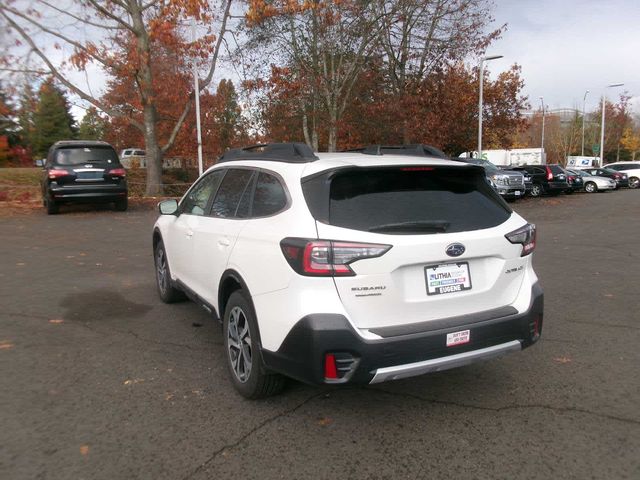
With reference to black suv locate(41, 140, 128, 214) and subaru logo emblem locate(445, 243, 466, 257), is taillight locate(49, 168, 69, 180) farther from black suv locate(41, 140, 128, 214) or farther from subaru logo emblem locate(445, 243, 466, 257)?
subaru logo emblem locate(445, 243, 466, 257)

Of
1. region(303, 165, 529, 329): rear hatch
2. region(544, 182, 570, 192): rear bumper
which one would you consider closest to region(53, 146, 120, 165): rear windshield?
region(303, 165, 529, 329): rear hatch

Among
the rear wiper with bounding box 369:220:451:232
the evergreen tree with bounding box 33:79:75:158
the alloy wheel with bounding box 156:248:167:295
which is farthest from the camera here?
the evergreen tree with bounding box 33:79:75:158

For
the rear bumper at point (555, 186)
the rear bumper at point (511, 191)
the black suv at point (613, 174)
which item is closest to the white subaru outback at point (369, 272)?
the rear bumper at point (511, 191)

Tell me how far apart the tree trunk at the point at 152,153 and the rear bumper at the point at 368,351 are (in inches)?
742

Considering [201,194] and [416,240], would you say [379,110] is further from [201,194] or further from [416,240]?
[416,240]

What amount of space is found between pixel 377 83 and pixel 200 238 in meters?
25.4

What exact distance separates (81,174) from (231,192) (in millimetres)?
11622

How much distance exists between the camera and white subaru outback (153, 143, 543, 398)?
9.54 ft

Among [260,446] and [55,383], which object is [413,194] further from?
[55,383]

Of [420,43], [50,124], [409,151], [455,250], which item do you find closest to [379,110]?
[420,43]

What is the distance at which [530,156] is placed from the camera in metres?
51.5

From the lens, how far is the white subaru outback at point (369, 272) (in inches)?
114

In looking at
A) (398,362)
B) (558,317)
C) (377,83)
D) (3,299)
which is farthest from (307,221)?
(377,83)

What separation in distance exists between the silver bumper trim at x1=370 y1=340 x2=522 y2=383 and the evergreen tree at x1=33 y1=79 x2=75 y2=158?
58.1 meters
